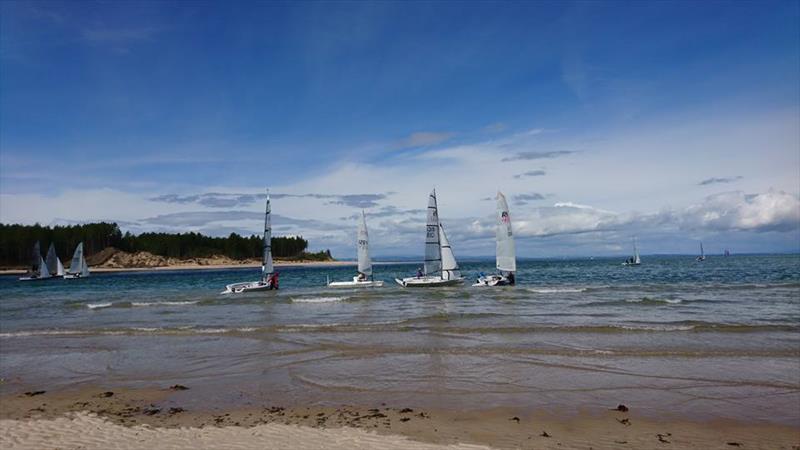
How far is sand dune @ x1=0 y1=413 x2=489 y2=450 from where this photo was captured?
8203 millimetres

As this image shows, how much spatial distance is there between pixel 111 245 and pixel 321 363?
148 m

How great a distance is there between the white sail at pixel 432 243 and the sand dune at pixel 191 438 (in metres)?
40.7

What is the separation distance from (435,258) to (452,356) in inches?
1369

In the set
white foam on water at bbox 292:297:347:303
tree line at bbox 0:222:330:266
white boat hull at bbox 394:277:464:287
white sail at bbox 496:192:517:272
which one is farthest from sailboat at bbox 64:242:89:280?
white sail at bbox 496:192:517:272

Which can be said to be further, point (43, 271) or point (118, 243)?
point (118, 243)

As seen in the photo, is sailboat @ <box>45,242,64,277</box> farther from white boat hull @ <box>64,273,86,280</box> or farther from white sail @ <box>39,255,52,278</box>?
white boat hull @ <box>64,273,86,280</box>

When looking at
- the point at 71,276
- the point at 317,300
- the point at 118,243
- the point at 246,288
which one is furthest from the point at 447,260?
the point at 118,243

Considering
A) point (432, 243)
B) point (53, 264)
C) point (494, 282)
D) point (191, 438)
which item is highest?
point (432, 243)

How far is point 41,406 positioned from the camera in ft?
36.8

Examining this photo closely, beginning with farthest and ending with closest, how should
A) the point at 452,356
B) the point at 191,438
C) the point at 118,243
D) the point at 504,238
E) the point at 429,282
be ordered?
the point at 118,243, the point at 429,282, the point at 504,238, the point at 452,356, the point at 191,438

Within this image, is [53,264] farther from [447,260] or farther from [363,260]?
[447,260]

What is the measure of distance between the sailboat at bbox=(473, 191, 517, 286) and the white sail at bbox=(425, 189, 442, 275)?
460 cm

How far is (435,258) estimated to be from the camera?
1998 inches

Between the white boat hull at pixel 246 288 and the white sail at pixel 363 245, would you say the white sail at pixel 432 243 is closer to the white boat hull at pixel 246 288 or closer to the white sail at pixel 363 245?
the white sail at pixel 363 245
